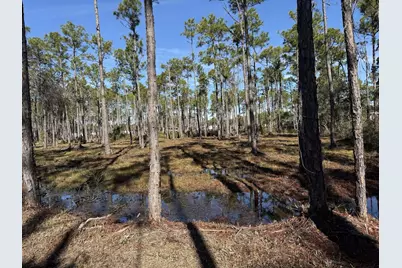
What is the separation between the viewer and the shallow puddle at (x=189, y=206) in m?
6.57

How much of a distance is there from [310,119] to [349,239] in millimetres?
2196

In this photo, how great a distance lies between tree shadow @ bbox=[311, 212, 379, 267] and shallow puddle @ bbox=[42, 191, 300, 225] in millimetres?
1934

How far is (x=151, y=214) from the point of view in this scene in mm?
5031

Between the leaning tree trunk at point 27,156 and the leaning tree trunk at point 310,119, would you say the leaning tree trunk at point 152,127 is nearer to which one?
the leaning tree trunk at point 310,119

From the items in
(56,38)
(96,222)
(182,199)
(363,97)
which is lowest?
(182,199)

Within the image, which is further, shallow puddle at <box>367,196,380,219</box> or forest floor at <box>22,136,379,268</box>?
shallow puddle at <box>367,196,380,219</box>

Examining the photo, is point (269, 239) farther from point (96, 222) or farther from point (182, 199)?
point (182, 199)

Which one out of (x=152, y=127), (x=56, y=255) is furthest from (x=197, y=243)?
(x=152, y=127)

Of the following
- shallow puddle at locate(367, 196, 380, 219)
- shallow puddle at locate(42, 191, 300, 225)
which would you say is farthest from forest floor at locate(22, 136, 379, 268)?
shallow puddle at locate(367, 196, 380, 219)

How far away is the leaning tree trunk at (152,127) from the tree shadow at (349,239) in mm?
3212

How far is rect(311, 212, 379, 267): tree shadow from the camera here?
3.49 m

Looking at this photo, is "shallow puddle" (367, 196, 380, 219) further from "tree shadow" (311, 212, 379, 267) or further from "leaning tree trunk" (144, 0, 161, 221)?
"leaning tree trunk" (144, 0, 161, 221)

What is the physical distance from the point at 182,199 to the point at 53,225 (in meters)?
4.26

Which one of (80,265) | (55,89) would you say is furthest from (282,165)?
(55,89)
